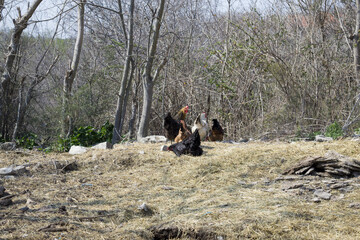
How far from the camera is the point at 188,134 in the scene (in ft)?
21.7

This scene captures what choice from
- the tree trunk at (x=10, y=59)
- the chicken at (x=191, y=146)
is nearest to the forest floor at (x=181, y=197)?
the chicken at (x=191, y=146)

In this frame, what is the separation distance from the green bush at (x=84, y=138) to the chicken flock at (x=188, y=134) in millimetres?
2375

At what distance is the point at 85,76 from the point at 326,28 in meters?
8.14

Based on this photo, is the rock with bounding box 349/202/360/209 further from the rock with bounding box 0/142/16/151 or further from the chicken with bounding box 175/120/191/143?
the rock with bounding box 0/142/16/151

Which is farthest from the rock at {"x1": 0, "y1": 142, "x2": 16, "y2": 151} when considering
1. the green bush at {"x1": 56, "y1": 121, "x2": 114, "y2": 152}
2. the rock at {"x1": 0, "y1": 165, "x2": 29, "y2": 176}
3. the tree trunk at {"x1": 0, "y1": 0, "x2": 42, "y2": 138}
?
the rock at {"x1": 0, "y1": 165, "x2": 29, "y2": 176}

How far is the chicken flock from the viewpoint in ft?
19.3

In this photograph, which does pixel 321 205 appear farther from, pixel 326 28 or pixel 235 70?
pixel 326 28

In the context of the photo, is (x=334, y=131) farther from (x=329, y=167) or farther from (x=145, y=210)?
(x=145, y=210)

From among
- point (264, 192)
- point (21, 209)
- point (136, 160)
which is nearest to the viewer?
point (21, 209)

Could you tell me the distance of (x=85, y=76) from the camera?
13188 millimetres

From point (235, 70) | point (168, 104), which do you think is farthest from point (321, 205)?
point (168, 104)

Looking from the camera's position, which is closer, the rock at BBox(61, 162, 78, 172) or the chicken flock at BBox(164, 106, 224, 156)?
the rock at BBox(61, 162, 78, 172)

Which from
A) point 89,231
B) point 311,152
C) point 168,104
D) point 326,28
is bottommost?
point 89,231

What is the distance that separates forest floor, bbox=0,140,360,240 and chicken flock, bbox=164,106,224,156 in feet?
0.55
